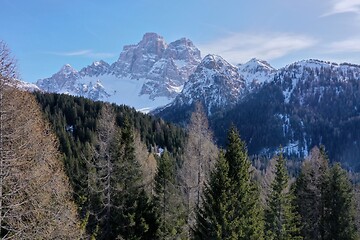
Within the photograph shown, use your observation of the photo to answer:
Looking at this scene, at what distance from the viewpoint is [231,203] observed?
25672 millimetres

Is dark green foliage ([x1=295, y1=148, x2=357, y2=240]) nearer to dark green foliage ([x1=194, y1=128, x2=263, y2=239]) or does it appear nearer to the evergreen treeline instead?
the evergreen treeline

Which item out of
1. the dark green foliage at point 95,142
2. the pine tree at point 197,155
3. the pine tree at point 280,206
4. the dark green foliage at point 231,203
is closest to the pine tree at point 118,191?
the dark green foliage at point 95,142

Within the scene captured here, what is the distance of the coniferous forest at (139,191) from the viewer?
13609 millimetres

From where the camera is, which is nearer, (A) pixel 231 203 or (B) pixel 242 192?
(A) pixel 231 203

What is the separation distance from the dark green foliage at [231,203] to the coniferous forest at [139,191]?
0.22 ft

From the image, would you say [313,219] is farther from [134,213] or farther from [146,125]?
[146,125]

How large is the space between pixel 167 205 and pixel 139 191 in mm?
3744

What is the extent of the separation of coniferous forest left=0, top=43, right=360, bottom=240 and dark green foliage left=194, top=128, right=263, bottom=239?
2.7 inches

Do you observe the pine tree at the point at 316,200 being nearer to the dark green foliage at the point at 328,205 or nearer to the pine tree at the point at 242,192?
the dark green foliage at the point at 328,205

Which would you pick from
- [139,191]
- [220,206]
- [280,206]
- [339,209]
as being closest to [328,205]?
[339,209]

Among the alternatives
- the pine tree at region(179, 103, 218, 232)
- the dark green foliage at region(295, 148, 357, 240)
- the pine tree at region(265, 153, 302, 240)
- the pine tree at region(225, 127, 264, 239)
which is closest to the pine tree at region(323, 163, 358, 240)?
the dark green foliage at region(295, 148, 357, 240)

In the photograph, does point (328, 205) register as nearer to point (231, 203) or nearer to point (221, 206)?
point (231, 203)

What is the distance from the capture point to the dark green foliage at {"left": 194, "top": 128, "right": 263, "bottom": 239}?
995 inches

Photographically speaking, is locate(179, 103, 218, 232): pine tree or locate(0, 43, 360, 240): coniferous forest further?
locate(179, 103, 218, 232): pine tree
